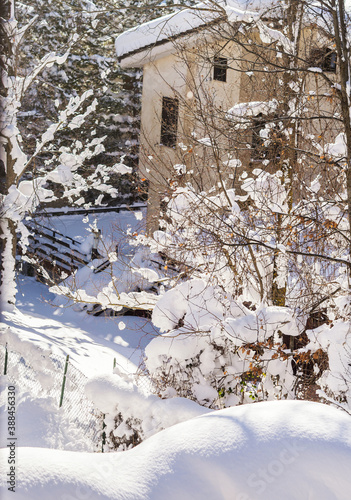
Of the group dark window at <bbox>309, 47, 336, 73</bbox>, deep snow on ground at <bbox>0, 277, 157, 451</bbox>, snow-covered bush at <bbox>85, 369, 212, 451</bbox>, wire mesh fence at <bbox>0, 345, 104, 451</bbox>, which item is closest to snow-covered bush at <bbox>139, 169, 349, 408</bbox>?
snow-covered bush at <bbox>85, 369, 212, 451</bbox>

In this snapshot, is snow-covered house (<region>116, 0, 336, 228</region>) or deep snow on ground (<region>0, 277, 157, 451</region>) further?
deep snow on ground (<region>0, 277, 157, 451</region>)

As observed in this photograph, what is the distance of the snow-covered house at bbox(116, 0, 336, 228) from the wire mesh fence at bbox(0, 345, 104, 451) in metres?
3.91

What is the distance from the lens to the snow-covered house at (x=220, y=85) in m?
7.19

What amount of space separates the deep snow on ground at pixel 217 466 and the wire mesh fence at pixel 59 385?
5.56 metres

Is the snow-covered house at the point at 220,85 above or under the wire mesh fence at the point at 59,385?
above

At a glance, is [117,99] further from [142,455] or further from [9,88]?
[142,455]

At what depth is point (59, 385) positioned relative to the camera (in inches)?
410

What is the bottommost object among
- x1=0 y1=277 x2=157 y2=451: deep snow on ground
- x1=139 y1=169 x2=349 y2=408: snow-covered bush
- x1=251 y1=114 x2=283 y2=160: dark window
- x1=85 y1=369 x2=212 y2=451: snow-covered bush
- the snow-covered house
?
x1=0 y1=277 x2=157 y2=451: deep snow on ground

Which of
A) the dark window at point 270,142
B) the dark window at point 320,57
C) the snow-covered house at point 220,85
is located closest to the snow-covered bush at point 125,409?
the snow-covered house at point 220,85

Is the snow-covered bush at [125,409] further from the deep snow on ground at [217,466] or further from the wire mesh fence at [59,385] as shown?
the deep snow on ground at [217,466]

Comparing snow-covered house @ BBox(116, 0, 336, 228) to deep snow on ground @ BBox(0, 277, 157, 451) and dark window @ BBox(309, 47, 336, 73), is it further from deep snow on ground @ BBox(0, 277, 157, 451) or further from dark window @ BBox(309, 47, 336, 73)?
deep snow on ground @ BBox(0, 277, 157, 451)

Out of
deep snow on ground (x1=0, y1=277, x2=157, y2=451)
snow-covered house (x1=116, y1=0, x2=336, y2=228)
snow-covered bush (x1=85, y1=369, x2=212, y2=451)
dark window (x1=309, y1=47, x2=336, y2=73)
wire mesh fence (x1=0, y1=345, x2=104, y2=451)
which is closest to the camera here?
dark window (x1=309, y1=47, x2=336, y2=73)

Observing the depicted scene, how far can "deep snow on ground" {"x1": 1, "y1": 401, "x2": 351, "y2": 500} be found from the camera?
2.73 m

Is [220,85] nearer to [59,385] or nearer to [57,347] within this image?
[57,347]
